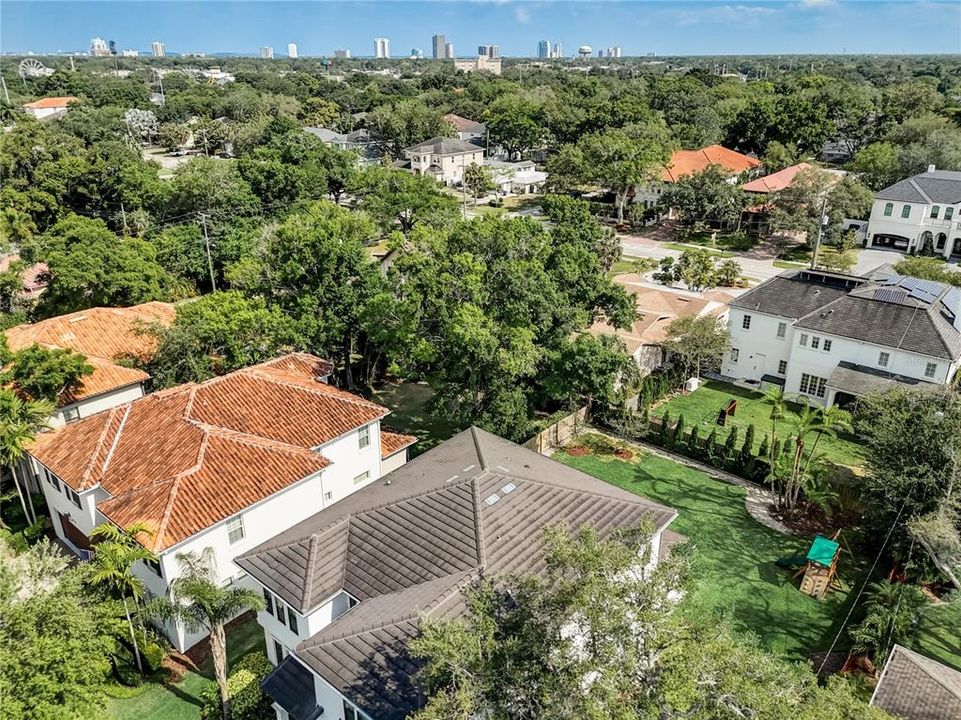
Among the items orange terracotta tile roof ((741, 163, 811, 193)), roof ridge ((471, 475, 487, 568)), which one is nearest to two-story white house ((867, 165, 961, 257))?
orange terracotta tile roof ((741, 163, 811, 193))

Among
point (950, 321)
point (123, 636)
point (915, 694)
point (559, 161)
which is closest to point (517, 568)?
point (915, 694)

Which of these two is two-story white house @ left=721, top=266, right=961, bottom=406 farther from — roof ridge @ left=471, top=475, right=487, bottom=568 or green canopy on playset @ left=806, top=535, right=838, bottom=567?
roof ridge @ left=471, top=475, right=487, bottom=568

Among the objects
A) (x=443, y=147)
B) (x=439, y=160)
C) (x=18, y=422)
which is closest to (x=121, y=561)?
(x=18, y=422)

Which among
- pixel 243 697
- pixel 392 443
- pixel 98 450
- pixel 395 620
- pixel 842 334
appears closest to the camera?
pixel 395 620

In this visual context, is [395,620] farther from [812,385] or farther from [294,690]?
[812,385]

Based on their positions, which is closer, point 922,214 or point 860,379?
point 860,379

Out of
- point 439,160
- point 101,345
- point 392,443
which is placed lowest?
point 392,443

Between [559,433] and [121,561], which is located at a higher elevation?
[121,561]

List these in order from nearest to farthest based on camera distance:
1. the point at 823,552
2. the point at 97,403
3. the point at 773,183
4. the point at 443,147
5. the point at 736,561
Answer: the point at 823,552 → the point at 736,561 → the point at 97,403 → the point at 773,183 → the point at 443,147
